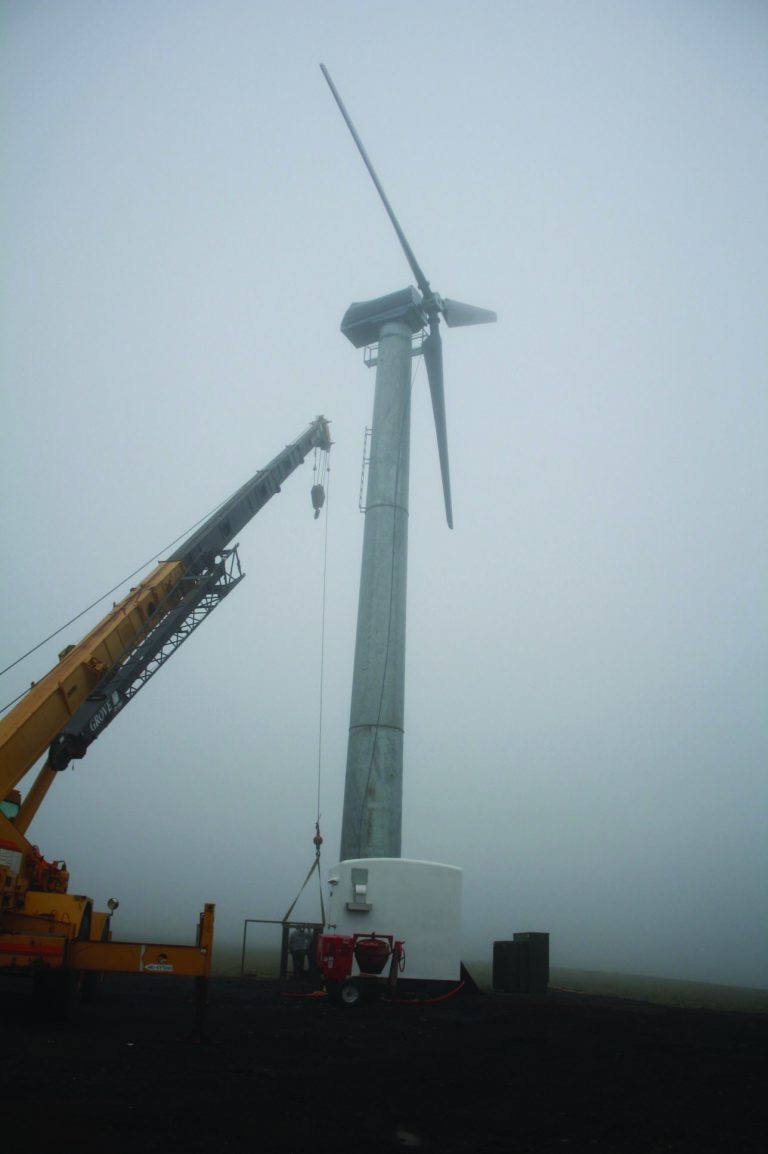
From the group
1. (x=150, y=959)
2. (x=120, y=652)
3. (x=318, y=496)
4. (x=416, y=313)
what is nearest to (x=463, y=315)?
(x=416, y=313)

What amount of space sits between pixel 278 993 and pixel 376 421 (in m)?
17.6

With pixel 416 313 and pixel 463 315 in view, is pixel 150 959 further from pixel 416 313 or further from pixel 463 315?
pixel 463 315

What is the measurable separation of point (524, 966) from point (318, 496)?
17.2 m

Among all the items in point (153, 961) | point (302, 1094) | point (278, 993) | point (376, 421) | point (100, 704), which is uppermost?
point (376, 421)

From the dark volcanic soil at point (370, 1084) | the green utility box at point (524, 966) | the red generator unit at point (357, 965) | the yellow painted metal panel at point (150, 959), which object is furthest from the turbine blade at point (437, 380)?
the yellow painted metal panel at point (150, 959)

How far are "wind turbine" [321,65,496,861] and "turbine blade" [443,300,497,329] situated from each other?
0.04m

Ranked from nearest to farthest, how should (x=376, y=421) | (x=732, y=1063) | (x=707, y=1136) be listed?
(x=707, y=1136) < (x=732, y=1063) < (x=376, y=421)

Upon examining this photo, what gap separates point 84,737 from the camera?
16984 mm

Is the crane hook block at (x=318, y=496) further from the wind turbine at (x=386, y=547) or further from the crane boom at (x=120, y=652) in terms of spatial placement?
the crane boom at (x=120, y=652)

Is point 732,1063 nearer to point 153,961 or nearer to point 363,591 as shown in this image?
point 153,961

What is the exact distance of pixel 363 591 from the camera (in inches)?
1018

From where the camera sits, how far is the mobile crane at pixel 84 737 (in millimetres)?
12359

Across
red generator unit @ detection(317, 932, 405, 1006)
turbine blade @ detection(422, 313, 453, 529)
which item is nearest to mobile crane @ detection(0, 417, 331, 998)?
red generator unit @ detection(317, 932, 405, 1006)

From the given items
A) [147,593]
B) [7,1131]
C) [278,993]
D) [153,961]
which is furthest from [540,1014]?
[7,1131]
